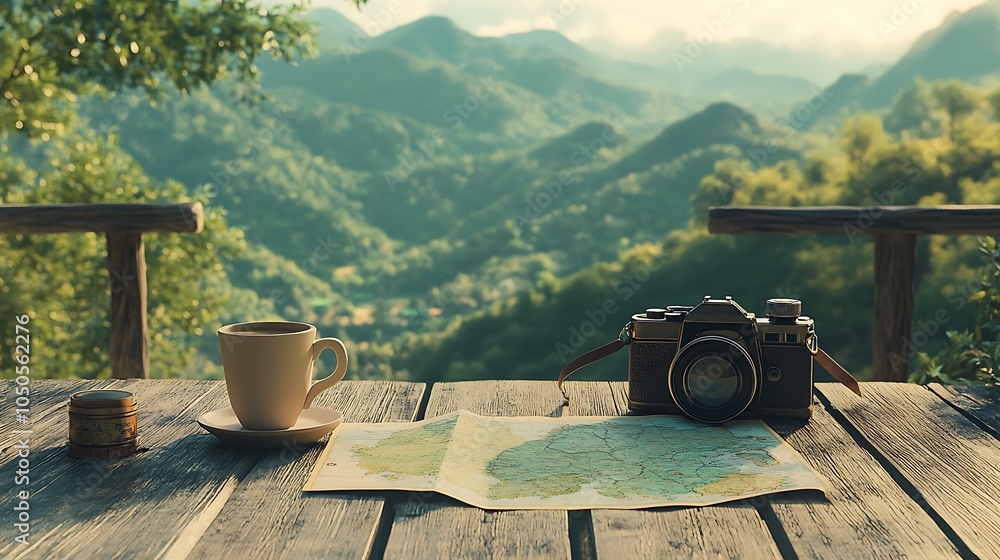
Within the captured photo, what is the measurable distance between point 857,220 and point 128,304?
2.08 meters

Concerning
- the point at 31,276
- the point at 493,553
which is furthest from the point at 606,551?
the point at 31,276

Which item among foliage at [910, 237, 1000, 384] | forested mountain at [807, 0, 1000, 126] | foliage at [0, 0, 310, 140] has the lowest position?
foliage at [910, 237, 1000, 384]

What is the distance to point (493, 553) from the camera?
2.46 ft

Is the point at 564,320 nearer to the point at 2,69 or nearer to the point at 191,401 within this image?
the point at 2,69

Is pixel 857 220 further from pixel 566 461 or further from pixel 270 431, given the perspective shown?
pixel 270 431

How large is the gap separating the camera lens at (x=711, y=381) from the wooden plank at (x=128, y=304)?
1.88m

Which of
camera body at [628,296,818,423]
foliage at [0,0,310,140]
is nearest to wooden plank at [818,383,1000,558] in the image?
camera body at [628,296,818,423]

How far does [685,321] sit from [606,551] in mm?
480

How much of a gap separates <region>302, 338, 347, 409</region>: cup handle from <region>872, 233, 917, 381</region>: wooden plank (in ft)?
5.99

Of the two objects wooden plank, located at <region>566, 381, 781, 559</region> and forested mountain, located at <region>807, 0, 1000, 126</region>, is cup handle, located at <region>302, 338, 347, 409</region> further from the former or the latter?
forested mountain, located at <region>807, 0, 1000, 126</region>

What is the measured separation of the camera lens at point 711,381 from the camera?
1144 millimetres

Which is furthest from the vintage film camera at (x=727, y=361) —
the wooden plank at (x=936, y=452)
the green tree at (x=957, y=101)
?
the green tree at (x=957, y=101)

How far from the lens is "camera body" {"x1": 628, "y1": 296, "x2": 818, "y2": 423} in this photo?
1.14 meters

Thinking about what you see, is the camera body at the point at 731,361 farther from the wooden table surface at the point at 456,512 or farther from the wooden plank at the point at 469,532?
the wooden plank at the point at 469,532
